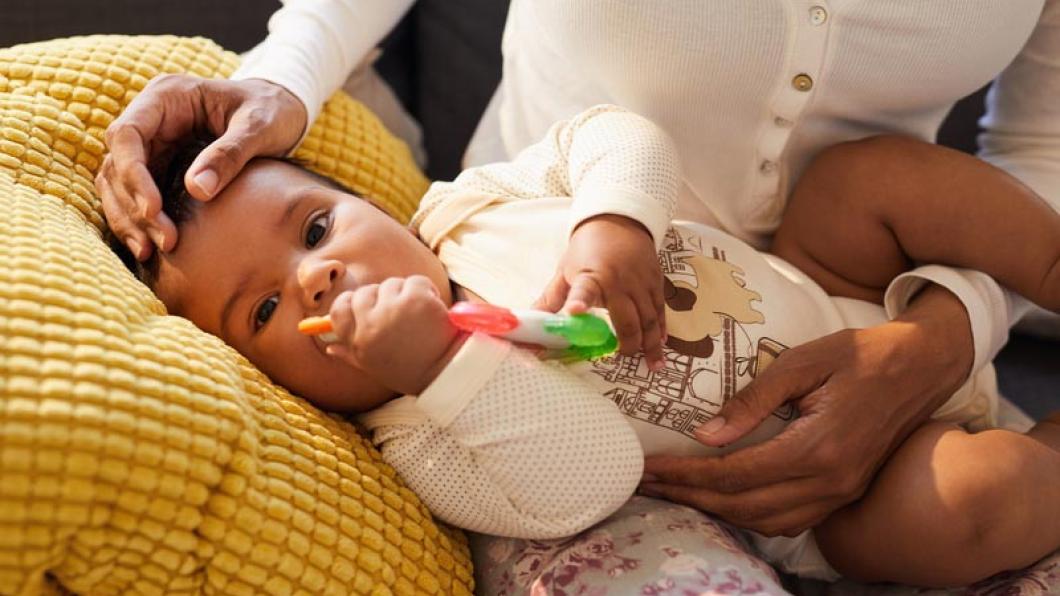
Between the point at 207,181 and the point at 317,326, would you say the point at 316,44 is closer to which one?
the point at 207,181

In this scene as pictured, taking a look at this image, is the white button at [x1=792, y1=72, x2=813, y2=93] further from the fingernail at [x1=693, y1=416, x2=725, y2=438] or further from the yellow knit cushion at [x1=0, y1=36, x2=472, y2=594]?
the yellow knit cushion at [x1=0, y1=36, x2=472, y2=594]

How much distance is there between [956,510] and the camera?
33.4 inches

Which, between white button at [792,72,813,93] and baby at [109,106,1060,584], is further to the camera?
white button at [792,72,813,93]

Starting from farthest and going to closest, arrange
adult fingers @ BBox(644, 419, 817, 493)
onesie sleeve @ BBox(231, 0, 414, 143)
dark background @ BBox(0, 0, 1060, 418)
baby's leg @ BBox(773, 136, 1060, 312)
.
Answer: dark background @ BBox(0, 0, 1060, 418), onesie sleeve @ BBox(231, 0, 414, 143), baby's leg @ BBox(773, 136, 1060, 312), adult fingers @ BBox(644, 419, 817, 493)

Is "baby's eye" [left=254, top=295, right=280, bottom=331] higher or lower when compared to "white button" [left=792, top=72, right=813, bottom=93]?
lower

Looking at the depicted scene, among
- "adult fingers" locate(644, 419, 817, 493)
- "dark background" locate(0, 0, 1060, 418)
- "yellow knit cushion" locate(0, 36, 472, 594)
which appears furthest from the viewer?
"dark background" locate(0, 0, 1060, 418)

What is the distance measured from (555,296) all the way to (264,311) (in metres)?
0.28

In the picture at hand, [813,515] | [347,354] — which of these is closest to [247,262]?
[347,354]

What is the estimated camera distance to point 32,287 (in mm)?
697

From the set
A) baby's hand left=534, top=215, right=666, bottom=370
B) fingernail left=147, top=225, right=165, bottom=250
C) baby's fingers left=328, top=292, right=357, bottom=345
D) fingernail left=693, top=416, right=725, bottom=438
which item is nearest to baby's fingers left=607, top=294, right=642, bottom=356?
baby's hand left=534, top=215, right=666, bottom=370

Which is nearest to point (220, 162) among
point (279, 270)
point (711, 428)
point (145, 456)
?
point (279, 270)

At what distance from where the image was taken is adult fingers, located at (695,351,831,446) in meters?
0.86

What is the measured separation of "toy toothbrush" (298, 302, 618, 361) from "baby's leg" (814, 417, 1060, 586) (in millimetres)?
313

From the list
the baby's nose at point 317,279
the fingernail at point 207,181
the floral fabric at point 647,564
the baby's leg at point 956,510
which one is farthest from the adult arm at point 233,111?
the baby's leg at point 956,510
